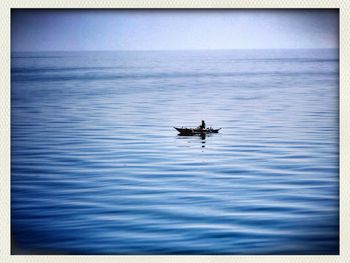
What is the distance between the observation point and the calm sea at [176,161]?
29.2ft

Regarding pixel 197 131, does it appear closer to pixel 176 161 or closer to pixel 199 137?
pixel 199 137

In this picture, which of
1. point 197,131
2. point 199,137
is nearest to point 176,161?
point 199,137

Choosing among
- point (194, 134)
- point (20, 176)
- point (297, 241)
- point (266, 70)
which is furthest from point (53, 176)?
point (266, 70)

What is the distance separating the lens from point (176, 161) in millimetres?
10406

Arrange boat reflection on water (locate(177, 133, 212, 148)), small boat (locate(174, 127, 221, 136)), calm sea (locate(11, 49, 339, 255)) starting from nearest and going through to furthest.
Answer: calm sea (locate(11, 49, 339, 255)) < boat reflection on water (locate(177, 133, 212, 148)) < small boat (locate(174, 127, 221, 136))

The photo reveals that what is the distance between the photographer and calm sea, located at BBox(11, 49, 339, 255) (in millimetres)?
8898

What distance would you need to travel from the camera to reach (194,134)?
10859 millimetres

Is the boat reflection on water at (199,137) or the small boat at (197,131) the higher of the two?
the small boat at (197,131)

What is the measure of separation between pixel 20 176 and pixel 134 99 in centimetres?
365

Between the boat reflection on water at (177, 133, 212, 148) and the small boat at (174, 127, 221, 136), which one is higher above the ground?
the small boat at (174, 127, 221, 136)

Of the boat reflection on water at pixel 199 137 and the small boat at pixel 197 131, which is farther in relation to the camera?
the small boat at pixel 197 131

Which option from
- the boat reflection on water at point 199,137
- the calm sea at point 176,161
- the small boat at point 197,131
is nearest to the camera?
the calm sea at point 176,161

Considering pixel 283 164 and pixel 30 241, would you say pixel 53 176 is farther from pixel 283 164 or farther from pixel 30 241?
A: pixel 283 164

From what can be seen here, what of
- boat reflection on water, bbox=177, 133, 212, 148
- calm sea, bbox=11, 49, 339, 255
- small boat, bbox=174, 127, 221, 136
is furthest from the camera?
small boat, bbox=174, 127, 221, 136
